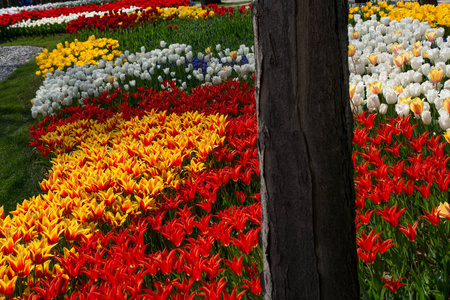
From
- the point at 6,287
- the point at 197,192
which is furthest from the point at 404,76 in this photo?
the point at 6,287

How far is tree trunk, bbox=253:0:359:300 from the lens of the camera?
4.56 ft

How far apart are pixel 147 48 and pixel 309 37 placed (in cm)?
747

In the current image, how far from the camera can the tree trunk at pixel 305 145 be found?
139cm

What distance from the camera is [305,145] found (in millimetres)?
1433

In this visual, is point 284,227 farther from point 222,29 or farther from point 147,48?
point 222,29

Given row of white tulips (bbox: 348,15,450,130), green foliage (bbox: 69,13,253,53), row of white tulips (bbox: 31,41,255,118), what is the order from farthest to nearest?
green foliage (bbox: 69,13,253,53) → row of white tulips (bbox: 31,41,255,118) → row of white tulips (bbox: 348,15,450,130)

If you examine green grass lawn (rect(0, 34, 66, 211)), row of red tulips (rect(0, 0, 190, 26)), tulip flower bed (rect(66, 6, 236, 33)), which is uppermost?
row of red tulips (rect(0, 0, 190, 26))

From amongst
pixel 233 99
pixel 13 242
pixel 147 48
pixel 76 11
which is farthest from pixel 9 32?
pixel 13 242

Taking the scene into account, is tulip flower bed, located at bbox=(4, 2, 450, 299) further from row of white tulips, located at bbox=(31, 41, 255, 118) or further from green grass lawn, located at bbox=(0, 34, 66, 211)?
green grass lawn, located at bbox=(0, 34, 66, 211)

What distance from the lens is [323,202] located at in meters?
1.47

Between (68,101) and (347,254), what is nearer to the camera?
(347,254)

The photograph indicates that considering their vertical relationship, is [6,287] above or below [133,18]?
below

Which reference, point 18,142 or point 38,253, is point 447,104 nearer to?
point 38,253

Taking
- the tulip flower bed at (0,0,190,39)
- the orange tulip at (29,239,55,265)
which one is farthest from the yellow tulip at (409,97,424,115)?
the tulip flower bed at (0,0,190,39)
